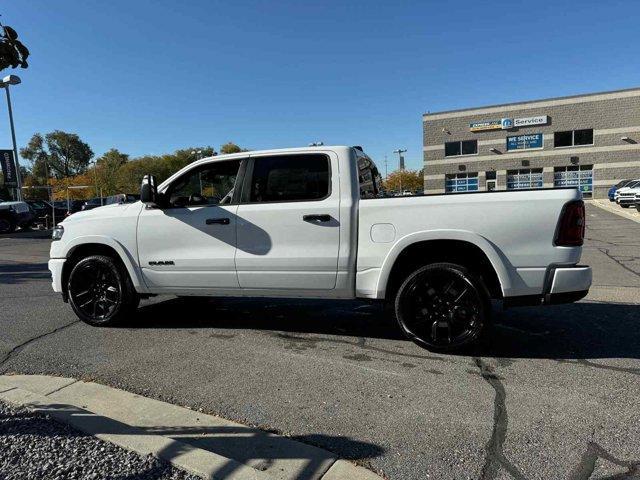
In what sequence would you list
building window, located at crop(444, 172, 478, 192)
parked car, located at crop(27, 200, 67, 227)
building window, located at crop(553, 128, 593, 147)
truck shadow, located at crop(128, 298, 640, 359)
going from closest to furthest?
1. truck shadow, located at crop(128, 298, 640, 359)
2. parked car, located at crop(27, 200, 67, 227)
3. building window, located at crop(553, 128, 593, 147)
4. building window, located at crop(444, 172, 478, 192)

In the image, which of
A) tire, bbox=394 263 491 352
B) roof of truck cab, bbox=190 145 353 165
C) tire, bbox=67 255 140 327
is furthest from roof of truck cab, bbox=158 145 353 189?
tire, bbox=394 263 491 352

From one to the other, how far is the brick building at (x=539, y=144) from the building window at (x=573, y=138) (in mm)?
82

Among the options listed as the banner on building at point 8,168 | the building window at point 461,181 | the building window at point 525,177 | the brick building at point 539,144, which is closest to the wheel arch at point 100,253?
the banner on building at point 8,168

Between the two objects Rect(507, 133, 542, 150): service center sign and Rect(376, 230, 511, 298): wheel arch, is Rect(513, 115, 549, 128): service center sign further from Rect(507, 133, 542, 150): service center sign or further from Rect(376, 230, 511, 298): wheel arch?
Rect(376, 230, 511, 298): wheel arch

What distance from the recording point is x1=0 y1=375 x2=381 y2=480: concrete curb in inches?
106

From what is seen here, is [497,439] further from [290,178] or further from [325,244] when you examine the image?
[290,178]

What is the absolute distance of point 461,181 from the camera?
51781mm

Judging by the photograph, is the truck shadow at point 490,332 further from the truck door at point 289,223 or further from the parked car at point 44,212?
the parked car at point 44,212

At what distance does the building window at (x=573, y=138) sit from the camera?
151ft

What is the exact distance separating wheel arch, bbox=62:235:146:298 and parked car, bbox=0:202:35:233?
22.0 metres

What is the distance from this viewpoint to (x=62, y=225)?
595cm

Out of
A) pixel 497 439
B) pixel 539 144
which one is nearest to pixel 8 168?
pixel 497 439

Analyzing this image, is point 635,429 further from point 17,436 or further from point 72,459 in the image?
point 17,436

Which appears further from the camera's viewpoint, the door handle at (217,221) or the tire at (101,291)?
the tire at (101,291)
